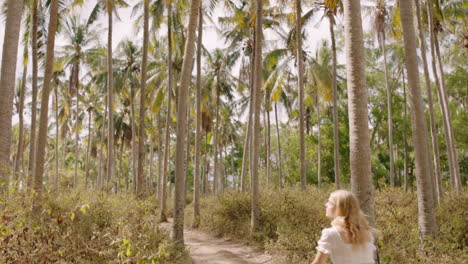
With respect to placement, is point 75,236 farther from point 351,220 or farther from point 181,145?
point 351,220

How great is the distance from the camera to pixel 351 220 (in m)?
2.89

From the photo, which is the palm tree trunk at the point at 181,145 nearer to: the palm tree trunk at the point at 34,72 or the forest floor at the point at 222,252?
the forest floor at the point at 222,252

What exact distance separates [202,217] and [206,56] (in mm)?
9614

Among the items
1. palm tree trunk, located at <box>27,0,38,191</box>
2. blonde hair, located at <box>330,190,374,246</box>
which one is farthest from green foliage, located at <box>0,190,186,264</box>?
palm tree trunk, located at <box>27,0,38,191</box>

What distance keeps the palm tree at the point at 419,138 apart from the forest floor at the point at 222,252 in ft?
11.3

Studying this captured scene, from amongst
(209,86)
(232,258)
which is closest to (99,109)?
(209,86)

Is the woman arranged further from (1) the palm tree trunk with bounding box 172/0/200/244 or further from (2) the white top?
(1) the palm tree trunk with bounding box 172/0/200/244

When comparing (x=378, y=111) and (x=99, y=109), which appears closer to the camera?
(x=378, y=111)

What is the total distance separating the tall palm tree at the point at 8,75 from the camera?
21.3ft

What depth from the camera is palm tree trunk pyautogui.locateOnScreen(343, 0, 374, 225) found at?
5.28m

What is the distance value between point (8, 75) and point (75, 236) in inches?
136

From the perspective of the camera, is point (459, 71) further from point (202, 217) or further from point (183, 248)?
point (183, 248)

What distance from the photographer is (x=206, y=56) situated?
2023 cm

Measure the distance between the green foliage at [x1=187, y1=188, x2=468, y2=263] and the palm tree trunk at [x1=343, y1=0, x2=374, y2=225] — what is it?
146 centimetres
